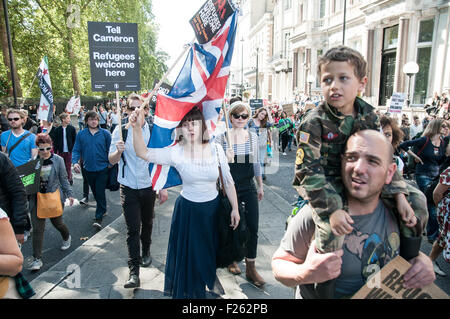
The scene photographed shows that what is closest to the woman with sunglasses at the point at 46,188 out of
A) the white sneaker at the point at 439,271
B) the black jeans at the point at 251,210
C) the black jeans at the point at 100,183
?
the black jeans at the point at 100,183

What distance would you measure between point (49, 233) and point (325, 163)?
5.29 metres

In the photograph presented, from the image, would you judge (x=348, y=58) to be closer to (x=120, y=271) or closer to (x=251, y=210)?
(x=251, y=210)

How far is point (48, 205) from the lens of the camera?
13.9 feet

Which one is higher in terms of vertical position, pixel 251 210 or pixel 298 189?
pixel 298 189

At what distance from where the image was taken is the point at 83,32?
25359 mm

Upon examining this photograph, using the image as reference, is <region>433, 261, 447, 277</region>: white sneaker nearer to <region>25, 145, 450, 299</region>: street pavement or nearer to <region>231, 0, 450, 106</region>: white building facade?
<region>25, 145, 450, 299</region>: street pavement

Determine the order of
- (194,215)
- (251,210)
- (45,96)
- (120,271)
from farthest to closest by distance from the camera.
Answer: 1. (45,96)
2. (120,271)
3. (251,210)
4. (194,215)

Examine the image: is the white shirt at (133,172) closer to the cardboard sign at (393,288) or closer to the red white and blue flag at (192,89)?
the red white and blue flag at (192,89)

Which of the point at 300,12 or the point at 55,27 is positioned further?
the point at 300,12

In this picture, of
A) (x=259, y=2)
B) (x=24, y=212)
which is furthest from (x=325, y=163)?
(x=259, y=2)

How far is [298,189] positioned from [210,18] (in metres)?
2.19

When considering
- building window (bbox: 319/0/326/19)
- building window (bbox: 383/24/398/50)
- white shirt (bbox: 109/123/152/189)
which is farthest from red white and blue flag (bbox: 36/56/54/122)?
building window (bbox: 319/0/326/19)

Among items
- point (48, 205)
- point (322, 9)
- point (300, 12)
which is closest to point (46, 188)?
point (48, 205)
